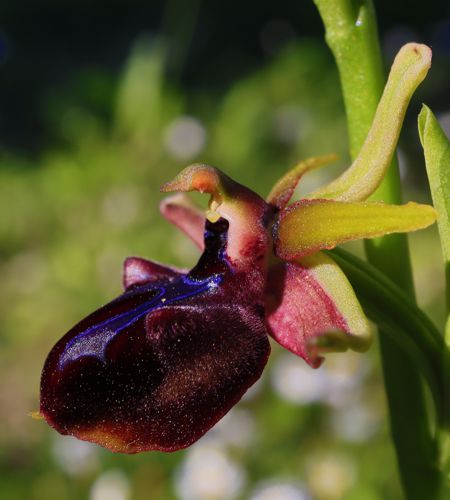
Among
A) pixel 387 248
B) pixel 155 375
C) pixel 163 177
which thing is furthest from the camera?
pixel 163 177

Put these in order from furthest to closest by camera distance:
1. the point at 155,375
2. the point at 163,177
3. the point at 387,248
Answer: the point at 163,177 < the point at 387,248 < the point at 155,375

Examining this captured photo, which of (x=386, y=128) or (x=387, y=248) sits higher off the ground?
(x=386, y=128)

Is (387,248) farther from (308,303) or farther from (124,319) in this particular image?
(124,319)

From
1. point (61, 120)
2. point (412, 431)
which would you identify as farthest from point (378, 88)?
point (61, 120)

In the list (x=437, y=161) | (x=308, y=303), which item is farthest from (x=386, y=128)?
(x=308, y=303)

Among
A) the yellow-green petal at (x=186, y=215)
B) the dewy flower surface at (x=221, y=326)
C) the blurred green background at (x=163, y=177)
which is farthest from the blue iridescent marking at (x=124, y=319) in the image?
the blurred green background at (x=163, y=177)

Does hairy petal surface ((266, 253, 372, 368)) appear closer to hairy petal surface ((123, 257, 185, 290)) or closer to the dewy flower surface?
the dewy flower surface

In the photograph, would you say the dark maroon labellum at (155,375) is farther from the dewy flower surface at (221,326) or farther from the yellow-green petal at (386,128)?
the yellow-green petal at (386,128)

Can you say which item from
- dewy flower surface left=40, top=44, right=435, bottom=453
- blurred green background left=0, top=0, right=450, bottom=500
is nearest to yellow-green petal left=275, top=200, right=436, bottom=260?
dewy flower surface left=40, top=44, right=435, bottom=453
